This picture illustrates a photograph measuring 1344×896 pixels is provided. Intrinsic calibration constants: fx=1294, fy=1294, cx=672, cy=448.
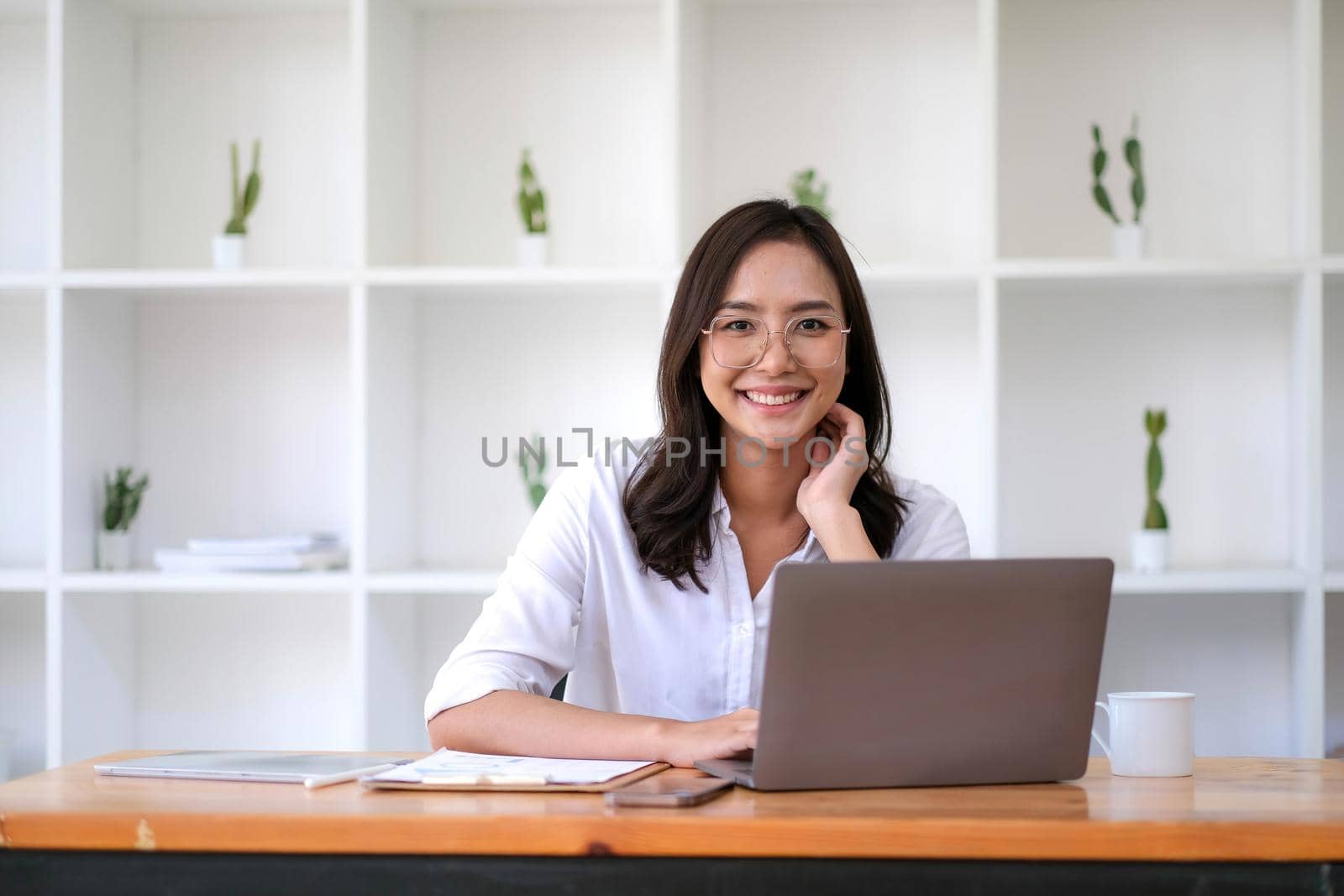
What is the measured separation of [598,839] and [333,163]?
254 cm

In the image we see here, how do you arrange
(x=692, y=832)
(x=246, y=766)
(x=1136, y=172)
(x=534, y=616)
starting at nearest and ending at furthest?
1. (x=692, y=832)
2. (x=246, y=766)
3. (x=534, y=616)
4. (x=1136, y=172)

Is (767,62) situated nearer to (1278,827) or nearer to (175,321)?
(175,321)

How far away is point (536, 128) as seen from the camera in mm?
3217

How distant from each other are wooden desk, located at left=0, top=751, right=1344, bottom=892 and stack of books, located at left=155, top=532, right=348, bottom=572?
170 cm

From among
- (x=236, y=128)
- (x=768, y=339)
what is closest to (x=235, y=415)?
(x=236, y=128)

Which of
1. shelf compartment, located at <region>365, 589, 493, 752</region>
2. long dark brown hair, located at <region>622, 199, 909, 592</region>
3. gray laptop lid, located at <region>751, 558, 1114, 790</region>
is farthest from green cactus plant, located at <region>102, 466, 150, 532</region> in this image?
gray laptop lid, located at <region>751, 558, 1114, 790</region>

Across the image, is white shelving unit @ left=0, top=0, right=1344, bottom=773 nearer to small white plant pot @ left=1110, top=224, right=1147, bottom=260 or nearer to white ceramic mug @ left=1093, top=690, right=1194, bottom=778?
small white plant pot @ left=1110, top=224, right=1147, bottom=260

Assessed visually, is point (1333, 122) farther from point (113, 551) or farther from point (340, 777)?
point (113, 551)

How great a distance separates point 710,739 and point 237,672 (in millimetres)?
2236

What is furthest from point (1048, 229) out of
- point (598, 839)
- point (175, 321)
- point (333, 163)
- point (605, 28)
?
point (598, 839)

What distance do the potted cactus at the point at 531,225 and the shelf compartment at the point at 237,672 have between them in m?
1.03

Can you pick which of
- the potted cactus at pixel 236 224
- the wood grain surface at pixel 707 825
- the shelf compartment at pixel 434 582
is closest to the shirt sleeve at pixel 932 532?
the wood grain surface at pixel 707 825

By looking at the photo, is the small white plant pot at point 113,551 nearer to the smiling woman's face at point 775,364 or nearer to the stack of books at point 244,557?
the stack of books at point 244,557

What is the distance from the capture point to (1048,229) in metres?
3.09
